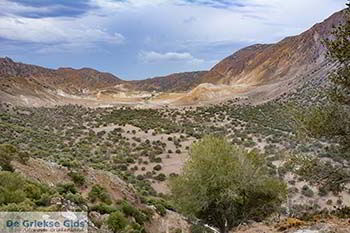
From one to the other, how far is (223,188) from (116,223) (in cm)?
634

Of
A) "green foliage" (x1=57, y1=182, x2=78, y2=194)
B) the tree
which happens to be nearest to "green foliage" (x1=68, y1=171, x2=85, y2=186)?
"green foliage" (x1=57, y1=182, x2=78, y2=194)

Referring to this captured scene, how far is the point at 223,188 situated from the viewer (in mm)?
23609

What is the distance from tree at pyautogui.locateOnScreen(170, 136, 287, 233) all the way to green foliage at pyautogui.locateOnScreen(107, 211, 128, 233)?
16.9ft

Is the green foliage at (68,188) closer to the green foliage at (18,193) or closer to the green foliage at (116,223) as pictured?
the green foliage at (18,193)

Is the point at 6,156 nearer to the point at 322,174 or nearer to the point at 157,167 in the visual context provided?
the point at 322,174

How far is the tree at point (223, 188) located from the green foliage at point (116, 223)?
5164mm

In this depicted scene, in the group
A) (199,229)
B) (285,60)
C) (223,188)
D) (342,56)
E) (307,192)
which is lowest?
(307,192)

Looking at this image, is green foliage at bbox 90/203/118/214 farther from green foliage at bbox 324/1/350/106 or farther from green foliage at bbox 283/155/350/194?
green foliage at bbox 324/1/350/106

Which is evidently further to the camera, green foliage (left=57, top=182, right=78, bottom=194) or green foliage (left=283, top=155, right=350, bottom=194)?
green foliage (left=57, top=182, right=78, bottom=194)

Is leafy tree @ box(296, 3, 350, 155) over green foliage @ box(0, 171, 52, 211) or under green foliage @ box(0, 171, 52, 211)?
over

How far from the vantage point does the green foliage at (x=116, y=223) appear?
1862 centimetres

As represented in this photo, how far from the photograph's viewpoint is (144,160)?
4669 centimetres

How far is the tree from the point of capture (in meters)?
23.8

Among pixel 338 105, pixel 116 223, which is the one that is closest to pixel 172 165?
pixel 116 223
